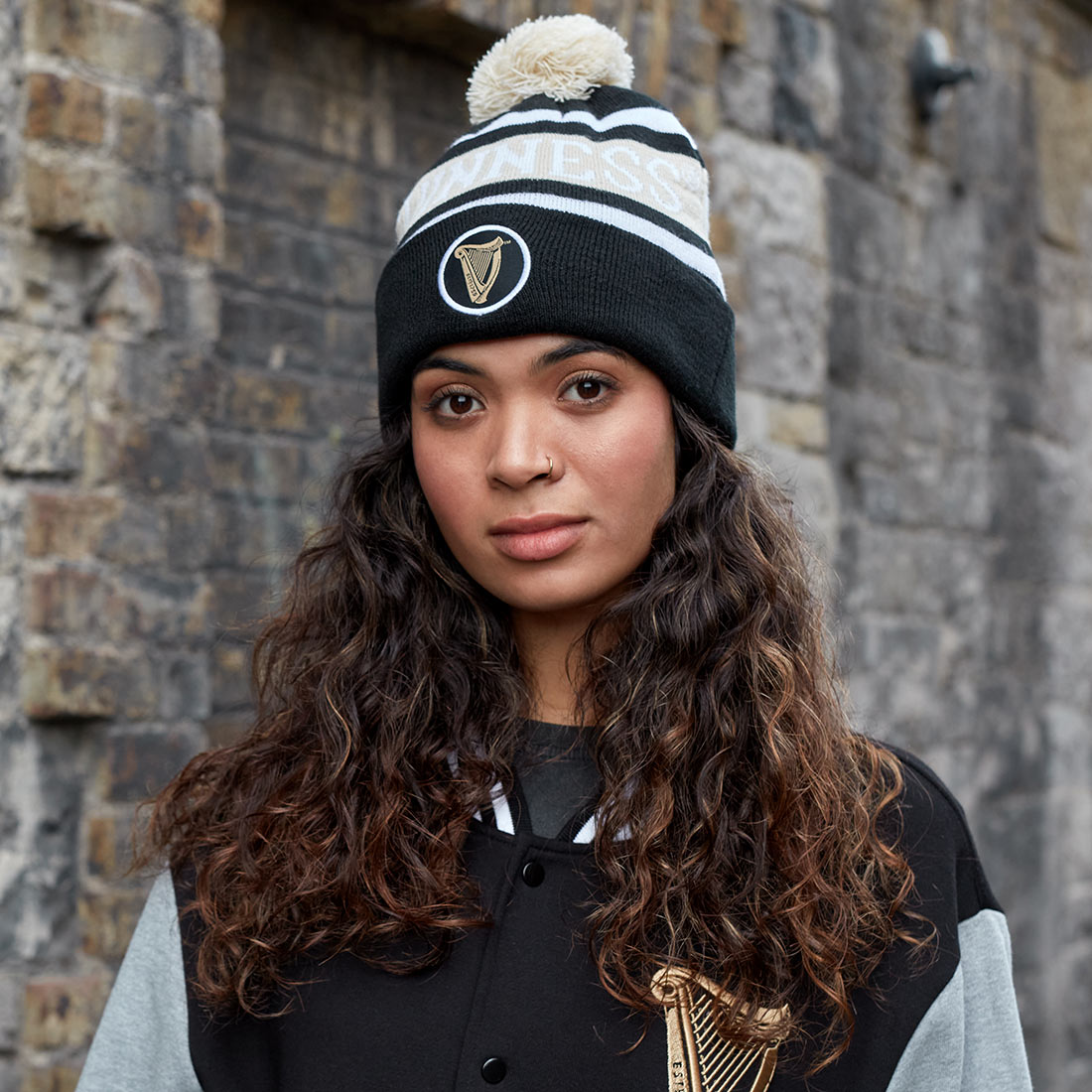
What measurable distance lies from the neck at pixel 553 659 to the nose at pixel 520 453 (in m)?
0.22

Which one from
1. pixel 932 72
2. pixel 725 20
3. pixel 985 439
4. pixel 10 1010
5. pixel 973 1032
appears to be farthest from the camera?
pixel 985 439

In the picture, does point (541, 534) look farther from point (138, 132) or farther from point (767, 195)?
point (767, 195)

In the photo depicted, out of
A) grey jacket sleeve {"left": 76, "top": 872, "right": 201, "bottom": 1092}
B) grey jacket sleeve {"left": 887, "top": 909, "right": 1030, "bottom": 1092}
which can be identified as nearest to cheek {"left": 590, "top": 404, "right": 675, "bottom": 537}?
grey jacket sleeve {"left": 887, "top": 909, "right": 1030, "bottom": 1092}

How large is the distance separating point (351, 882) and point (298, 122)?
185cm

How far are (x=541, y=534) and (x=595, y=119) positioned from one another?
517 mm

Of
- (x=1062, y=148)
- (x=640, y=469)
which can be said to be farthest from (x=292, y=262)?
(x=1062, y=148)

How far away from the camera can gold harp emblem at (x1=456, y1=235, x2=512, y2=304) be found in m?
1.57

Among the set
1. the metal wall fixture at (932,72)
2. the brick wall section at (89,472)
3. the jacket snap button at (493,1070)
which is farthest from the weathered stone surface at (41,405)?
the metal wall fixture at (932,72)

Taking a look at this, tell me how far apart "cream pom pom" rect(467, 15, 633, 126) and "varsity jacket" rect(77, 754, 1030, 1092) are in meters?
0.85

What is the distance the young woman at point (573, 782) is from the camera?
59.6 inches

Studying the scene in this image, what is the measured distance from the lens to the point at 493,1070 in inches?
58.1

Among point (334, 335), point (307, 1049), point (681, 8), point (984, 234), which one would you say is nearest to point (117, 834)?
point (307, 1049)

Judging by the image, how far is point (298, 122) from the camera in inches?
115

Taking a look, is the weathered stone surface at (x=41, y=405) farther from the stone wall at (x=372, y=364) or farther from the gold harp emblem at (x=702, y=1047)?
the gold harp emblem at (x=702, y=1047)
